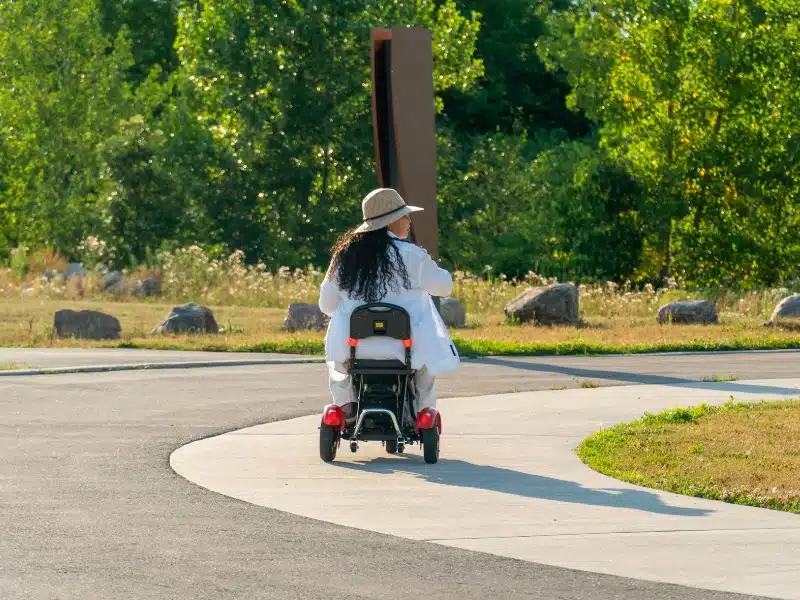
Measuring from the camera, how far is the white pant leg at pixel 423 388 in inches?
451

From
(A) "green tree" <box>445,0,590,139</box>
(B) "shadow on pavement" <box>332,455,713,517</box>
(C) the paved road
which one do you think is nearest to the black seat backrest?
(B) "shadow on pavement" <box>332,455,713,517</box>

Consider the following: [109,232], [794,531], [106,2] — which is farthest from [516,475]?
[106,2]

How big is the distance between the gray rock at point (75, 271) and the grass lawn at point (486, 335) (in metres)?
6.86

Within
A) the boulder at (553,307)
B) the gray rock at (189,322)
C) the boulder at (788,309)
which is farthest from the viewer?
the boulder at (788,309)

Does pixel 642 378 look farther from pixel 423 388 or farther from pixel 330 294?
pixel 330 294

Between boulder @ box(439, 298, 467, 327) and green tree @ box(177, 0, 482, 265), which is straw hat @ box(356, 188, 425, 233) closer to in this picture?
boulder @ box(439, 298, 467, 327)

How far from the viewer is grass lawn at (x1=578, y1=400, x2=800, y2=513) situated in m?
10.2

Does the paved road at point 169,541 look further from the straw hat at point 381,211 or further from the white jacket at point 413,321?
the straw hat at point 381,211

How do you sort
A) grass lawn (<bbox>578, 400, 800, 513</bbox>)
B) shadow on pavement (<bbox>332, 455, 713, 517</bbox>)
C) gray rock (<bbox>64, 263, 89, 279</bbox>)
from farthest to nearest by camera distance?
gray rock (<bbox>64, 263, 89, 279</bbox>) < grass lawn (<bbox>578, 400, 800, 513</bbox>) < shadow on pavement (<bbox>332, 455, 713, 517</bbox>)

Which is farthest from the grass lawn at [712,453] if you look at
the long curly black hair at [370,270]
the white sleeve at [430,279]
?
the long curly black hair at [370,270]

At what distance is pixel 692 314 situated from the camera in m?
28.1

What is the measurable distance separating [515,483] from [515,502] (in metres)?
0.77

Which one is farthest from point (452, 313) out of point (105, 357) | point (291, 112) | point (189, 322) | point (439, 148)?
point (439, 148)

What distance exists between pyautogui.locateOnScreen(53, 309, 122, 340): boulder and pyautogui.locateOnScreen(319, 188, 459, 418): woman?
14.2 meters
